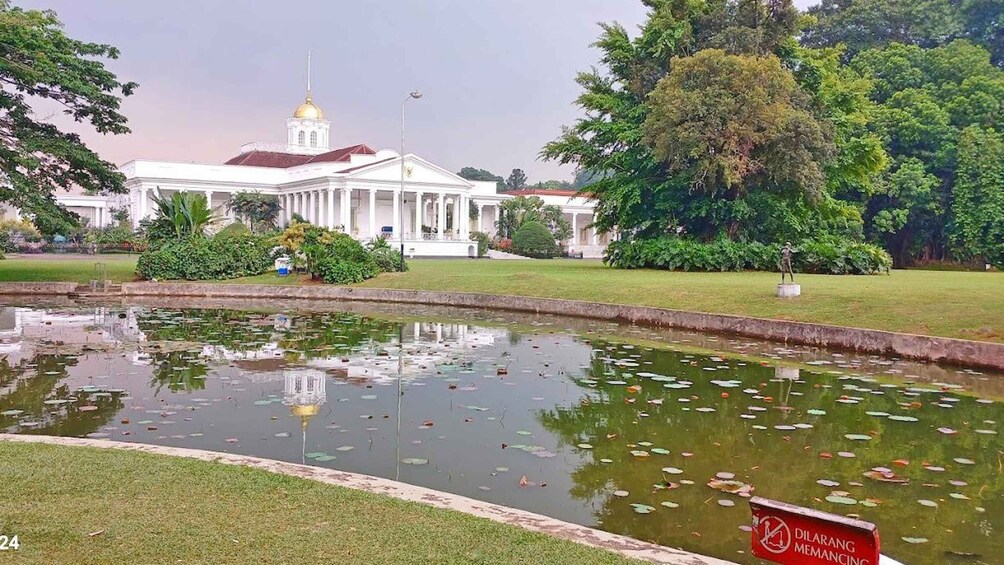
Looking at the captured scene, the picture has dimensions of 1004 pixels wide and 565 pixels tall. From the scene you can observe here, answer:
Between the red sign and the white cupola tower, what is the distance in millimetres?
83400

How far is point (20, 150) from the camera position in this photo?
25594 millimetres

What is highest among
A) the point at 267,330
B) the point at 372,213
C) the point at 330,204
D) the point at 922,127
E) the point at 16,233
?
the point at 922,127

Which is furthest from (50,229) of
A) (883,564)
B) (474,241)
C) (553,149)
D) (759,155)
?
(474,241)

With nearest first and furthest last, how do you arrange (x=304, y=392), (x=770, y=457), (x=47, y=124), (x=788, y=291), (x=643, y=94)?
(x=770, y=457)
(x=304, y=392)
(x=788, y=291)
(x=47, y=124)
(x=643, y=94)

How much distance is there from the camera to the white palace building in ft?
205

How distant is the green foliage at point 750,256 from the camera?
1163 inches

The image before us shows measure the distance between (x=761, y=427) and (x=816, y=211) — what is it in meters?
28.4

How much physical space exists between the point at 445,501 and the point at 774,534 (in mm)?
2392

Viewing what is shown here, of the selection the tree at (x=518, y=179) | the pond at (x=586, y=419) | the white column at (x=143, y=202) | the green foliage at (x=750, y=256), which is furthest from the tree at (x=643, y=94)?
the tree at (x=518, y=179)

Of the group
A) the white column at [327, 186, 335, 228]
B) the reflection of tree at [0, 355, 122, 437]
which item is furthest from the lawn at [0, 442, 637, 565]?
the white column at [327, 186, 335, 228]

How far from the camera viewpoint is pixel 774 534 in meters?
3.06

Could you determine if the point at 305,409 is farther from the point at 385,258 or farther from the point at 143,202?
the point at 143,202

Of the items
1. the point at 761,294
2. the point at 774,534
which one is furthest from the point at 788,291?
the point at 774,534

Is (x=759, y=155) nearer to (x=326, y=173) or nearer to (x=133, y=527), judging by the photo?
(x=133, y=527)
